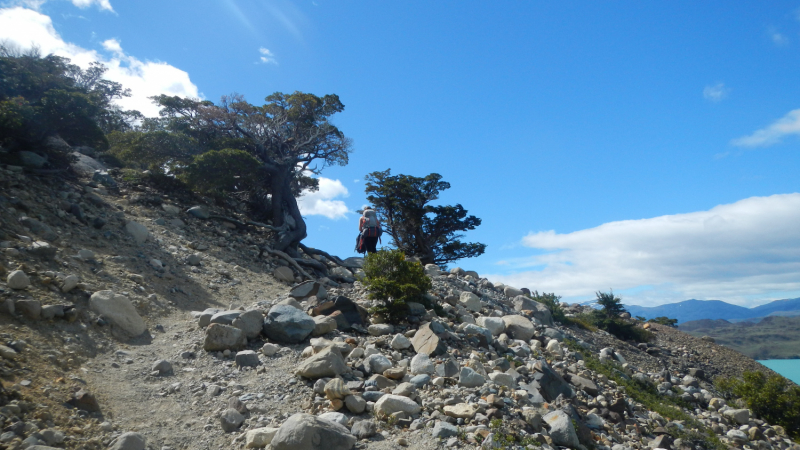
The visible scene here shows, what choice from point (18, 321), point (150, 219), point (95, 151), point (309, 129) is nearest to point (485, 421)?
point (18, 321)

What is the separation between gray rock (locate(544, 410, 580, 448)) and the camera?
553 cm

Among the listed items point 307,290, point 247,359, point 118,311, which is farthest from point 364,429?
point 307,290

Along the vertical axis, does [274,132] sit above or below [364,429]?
above

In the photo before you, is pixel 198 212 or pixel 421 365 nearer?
pixel 421 365

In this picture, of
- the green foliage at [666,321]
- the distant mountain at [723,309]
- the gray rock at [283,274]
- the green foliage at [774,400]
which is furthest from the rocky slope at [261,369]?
the distant mountain at [723,309]

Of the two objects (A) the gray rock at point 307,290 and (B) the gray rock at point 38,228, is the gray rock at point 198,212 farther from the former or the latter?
(A) the gray rock at point 307,290

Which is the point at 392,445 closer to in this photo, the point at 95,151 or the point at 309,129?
the point at 309,129

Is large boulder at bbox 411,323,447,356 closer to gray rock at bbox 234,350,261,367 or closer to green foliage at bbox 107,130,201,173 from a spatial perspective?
gray rock at bbox 234,350,261,367

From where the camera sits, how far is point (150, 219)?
14883 mm

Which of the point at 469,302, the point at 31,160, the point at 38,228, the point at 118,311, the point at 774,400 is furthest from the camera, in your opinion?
the point at 31,160

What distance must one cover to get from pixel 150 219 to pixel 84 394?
34.8ft

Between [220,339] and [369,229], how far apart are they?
29.3ft

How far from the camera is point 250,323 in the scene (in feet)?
25.0

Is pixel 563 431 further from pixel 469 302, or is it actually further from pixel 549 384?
pixel 469 302
